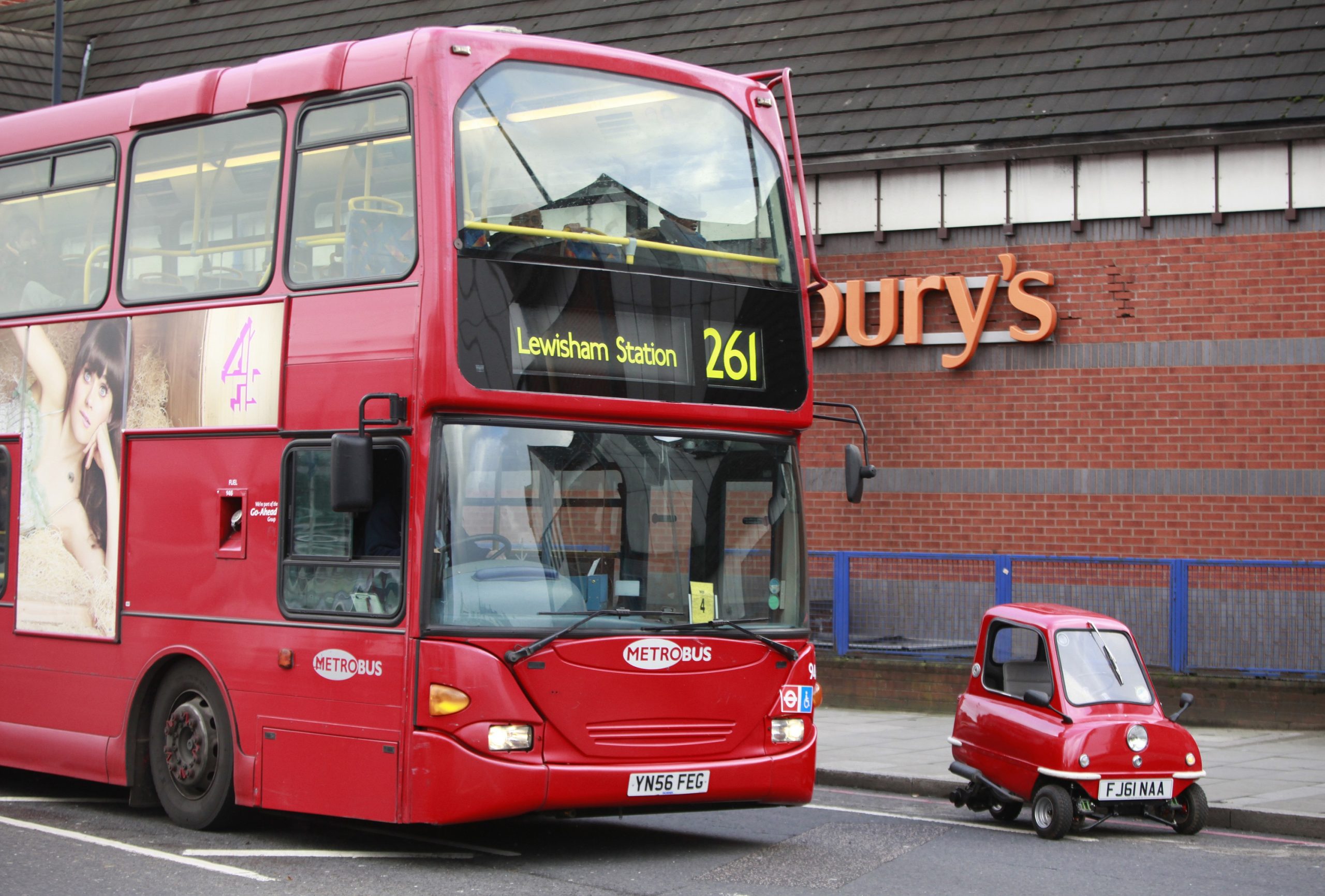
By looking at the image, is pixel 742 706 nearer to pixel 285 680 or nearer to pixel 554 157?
pixel 285 680

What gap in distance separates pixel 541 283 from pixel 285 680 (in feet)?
8.41

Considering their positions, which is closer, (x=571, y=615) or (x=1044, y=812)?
(x=571, y=615)

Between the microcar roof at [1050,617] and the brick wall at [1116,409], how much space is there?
5.71m

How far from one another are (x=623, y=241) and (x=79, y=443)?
13.2 feet

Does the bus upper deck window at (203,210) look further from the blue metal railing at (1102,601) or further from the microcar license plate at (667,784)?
the blue metal railing at (1102,601)

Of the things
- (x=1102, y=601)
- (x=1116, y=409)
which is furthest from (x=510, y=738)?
(x=1116, y=409)

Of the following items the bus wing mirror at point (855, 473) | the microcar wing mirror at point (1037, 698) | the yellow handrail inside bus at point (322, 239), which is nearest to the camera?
the yellow handrail inside bus at point (322, 239)

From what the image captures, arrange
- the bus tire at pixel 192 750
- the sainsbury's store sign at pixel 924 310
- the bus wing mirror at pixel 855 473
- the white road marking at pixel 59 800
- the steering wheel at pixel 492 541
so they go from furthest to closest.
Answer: the sainsbury's store sign at pixel 924 310 → the white road marking at pixel 59 800 → the bus wing mirror at pixel 855 473 → the bus tire at pixel 192 750 → the steering wheel at pixel 492 541

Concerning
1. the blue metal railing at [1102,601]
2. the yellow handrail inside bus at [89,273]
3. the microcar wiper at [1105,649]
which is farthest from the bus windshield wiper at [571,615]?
the blue metal railing at [1102,601]

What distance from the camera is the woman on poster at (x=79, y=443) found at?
32.5 feet

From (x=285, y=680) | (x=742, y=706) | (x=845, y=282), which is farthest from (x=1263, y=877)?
(x=845, y=282)

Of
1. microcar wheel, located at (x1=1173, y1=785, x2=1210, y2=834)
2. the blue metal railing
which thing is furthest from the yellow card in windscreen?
the blue metal railing

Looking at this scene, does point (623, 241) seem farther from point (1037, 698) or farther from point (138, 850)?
point (138, 850)

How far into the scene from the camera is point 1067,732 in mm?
9750
